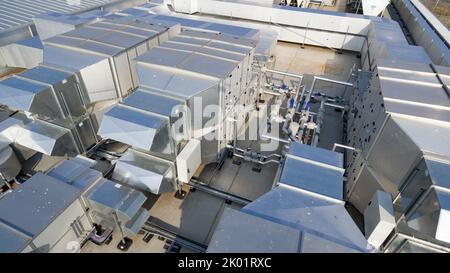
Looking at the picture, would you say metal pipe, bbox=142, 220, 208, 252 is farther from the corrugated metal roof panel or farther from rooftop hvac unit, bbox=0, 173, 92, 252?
the corrugated metal roof panel

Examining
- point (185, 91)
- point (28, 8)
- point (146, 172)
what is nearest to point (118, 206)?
point (146, 172)

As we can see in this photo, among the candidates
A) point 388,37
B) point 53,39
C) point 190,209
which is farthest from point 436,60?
A: point 53,39

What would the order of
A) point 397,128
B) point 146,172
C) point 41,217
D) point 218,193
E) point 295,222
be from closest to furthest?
point 295,222
point 41,217
point 397,128
point 146,172
point 218,193

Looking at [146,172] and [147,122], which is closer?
[147,122]

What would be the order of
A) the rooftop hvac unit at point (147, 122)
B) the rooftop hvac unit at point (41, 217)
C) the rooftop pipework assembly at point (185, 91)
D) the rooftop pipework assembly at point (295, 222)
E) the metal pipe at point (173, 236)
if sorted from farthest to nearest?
the metal pipe at point (173, 236) < the rooftop pipework assembly at point (185, 91) < the rooftop hvac unit at point (147, 122) < the rooftop hvac unit at point (41, 217) < the rooftop pipework assembly at point (295, 222)

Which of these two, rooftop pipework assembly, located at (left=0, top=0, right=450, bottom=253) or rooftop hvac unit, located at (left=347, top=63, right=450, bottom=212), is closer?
rooftop pipework assembly, located at (left=0, top=0, right=450, bottom=253)

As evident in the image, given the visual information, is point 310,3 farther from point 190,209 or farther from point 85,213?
point 85,213

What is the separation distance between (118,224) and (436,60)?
580 inches

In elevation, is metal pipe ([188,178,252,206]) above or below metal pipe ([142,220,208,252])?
above

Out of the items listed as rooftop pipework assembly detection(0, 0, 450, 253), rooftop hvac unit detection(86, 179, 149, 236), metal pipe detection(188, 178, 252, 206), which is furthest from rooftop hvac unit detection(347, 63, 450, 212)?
rooftop hvac unit detection(86, 179, 149, 236)

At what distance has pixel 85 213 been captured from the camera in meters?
6.16

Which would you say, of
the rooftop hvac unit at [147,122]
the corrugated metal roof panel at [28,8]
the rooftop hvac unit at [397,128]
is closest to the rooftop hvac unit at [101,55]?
the rooftop hvac unit at [147,122]

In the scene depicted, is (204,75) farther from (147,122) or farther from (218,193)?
(218,193)

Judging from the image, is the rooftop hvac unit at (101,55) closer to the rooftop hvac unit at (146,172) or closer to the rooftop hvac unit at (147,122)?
the rooftop hvac unit at (147,122)
